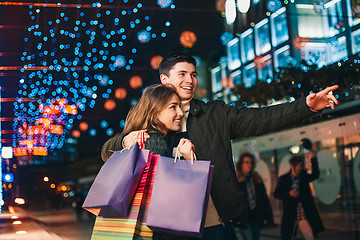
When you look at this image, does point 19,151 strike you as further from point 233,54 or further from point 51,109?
point 233,54

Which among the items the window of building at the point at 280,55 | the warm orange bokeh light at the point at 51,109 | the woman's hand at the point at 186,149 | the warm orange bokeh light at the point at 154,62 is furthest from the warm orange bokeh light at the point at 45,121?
the window of building at the point at 280,55

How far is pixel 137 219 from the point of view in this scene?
6.64 ft

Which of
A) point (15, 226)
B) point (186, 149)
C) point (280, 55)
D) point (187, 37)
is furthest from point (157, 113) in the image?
point (280, 55)

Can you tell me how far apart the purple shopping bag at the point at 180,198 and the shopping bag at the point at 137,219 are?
8 centimetres

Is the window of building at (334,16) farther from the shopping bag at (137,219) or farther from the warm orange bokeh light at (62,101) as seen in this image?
the shopping bag at (137,219)

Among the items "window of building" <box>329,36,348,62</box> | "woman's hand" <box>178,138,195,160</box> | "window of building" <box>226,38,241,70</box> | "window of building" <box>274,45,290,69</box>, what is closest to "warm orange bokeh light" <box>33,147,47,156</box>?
"window of building" <box>329,36,348,62</box>

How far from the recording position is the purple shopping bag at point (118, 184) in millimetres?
2018

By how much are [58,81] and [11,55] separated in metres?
1.01

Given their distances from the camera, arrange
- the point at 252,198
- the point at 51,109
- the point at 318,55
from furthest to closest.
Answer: the point at 318,55
the point at 51,109
the point at 252,198

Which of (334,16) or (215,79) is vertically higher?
(215,79)

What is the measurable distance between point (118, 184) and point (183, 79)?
75 cm

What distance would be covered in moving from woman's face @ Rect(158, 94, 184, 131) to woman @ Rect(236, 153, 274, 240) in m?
4.97

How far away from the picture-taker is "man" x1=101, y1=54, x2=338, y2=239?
2.29 metres

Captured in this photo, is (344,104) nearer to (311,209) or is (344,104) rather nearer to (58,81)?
(311,209)
